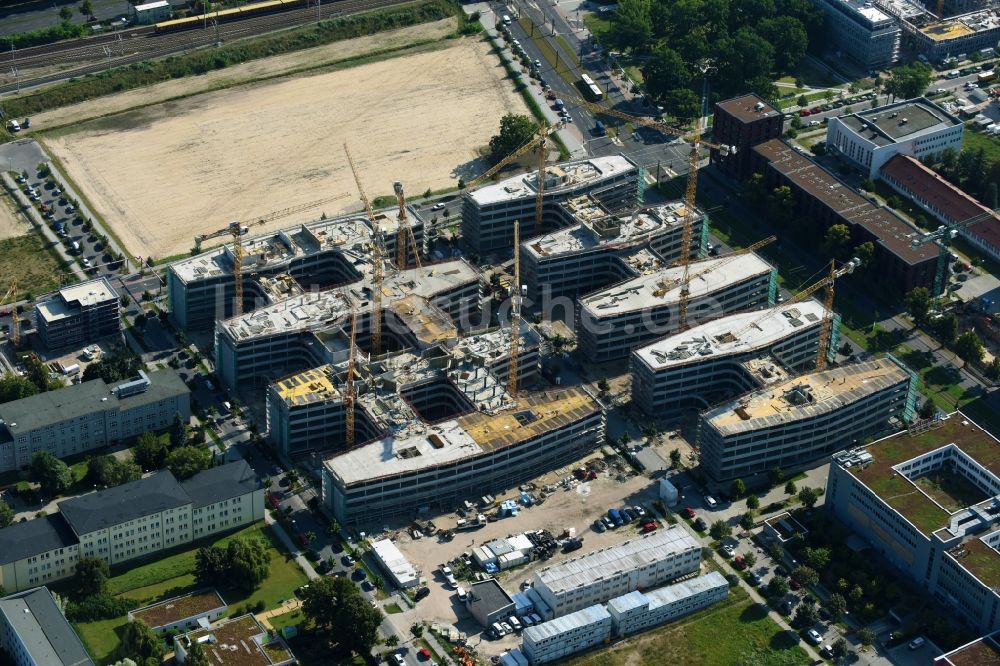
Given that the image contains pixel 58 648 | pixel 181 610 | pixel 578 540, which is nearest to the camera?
pixel 58 648

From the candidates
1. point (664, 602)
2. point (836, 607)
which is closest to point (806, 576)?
point (836, 607)

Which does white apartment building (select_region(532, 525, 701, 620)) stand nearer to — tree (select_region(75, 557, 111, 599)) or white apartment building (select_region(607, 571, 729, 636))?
white apartment building (select_region(607, 571, 729, 636))

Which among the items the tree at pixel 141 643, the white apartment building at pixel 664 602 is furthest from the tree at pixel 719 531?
the tree at pixel 141 643

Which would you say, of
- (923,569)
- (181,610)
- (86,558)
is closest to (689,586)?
(923,569)

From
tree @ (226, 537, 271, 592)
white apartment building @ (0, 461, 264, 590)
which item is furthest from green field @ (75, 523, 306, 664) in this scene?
white apartment building @ (0, 461, 264, 590)

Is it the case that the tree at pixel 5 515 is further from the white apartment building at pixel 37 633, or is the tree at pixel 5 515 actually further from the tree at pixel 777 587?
the tree at pixel 777 587

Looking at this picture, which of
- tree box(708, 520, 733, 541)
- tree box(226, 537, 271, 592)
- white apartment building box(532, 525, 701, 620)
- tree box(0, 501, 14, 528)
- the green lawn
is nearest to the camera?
the green lawn

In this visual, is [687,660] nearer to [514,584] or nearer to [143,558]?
[514,584]
